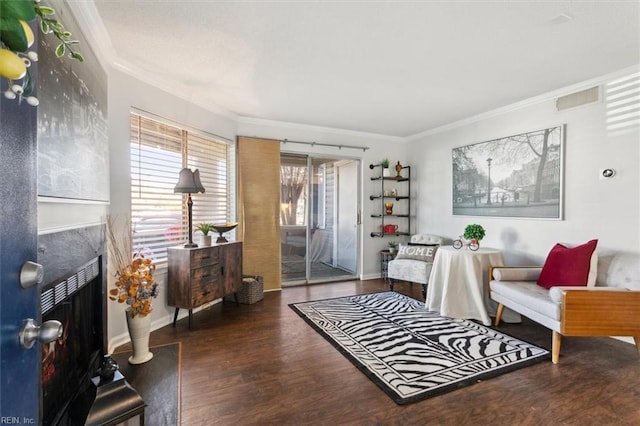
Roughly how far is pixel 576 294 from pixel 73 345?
337 cm

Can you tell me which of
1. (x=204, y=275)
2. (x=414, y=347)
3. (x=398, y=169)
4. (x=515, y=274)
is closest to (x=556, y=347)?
(x=515, y=274)

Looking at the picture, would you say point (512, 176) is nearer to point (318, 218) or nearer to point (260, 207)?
point (318, 218)

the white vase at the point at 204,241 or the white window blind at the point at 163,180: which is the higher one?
the white window blind at the point at 163,180

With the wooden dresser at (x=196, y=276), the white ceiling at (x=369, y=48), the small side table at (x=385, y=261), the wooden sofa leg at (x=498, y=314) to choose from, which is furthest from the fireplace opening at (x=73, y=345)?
the small side table at (x=385, y=261)

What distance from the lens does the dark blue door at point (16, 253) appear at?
0.63m

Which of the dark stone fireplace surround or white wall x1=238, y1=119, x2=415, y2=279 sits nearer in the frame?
the dark stone fireplace surround

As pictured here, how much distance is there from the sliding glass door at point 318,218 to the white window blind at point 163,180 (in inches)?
48.1

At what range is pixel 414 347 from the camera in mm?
2611

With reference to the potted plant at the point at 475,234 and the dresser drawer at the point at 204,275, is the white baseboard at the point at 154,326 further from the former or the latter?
the potted plant at the point at 475,234

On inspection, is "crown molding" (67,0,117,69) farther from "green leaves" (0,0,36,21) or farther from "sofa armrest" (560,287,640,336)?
"sofa armrest" (560,287,640,336)

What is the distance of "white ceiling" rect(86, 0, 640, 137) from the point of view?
1.94 m

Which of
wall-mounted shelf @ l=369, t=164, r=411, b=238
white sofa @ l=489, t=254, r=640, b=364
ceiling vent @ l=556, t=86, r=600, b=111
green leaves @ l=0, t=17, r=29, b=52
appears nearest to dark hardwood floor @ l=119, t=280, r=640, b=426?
white sofa @ l=489, t=254, r=640, b=364

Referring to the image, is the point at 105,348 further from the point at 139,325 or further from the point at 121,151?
the point at 121,151

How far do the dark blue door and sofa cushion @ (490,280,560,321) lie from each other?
3032mm
